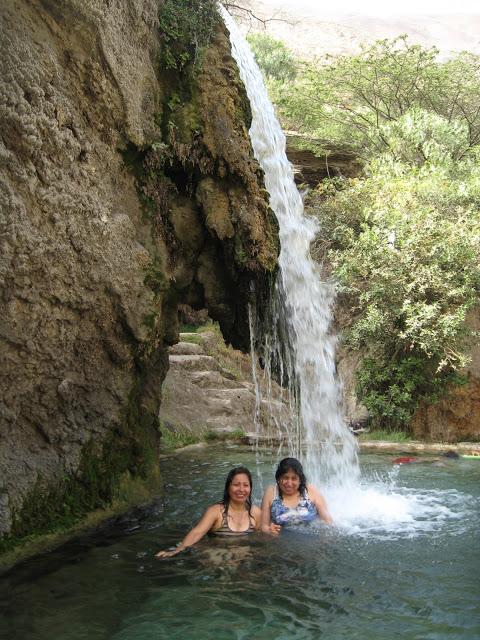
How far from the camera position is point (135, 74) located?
6715 mm

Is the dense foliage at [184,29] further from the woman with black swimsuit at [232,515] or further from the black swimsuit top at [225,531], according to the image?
the black swimsuit top at [225,531]

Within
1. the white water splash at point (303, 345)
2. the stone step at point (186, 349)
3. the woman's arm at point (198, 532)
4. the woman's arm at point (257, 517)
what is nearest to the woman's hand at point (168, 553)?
the woman's arm at point (198, 532)

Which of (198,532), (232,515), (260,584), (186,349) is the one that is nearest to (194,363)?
(186,349)

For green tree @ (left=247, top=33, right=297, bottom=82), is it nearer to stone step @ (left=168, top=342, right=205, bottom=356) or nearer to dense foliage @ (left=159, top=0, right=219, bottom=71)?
stone step @ (left=168, top=342, right=205, bottom=356)

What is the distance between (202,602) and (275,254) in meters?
4.36

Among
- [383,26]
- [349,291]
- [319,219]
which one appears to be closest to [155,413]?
[349,291]

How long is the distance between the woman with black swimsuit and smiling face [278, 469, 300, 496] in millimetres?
353

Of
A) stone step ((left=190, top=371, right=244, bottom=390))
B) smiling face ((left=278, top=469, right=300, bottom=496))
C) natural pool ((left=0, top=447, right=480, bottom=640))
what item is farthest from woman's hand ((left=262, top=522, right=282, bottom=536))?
stone step ((left=190, top=371, right=244, bottom=390))

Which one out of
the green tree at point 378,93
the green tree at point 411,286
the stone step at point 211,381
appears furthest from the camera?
the green tree at point 378,93

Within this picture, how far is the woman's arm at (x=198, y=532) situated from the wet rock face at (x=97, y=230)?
1.19m

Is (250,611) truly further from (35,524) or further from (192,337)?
(192,337)

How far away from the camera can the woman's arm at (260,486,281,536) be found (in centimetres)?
598

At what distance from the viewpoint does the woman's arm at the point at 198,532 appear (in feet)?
17.9

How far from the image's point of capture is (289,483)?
6.16 metres
